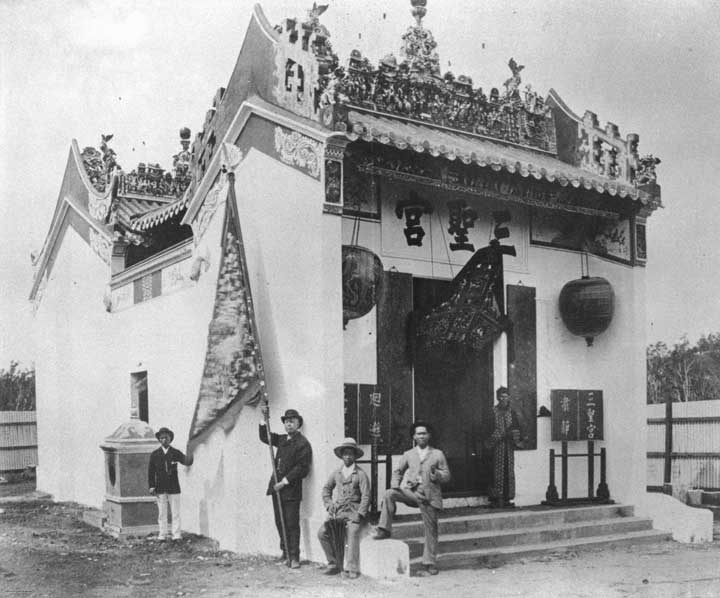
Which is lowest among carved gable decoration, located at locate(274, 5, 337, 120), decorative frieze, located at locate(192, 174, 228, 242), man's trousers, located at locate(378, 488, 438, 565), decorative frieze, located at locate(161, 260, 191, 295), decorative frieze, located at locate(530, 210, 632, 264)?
man's trousers, located at locate(378, 488, 438, 565)

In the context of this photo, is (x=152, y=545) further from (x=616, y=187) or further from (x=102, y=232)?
(x=616, y=187)

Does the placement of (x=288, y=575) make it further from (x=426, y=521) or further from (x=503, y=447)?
(x=503, y=447)

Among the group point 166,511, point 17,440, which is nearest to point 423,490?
point 166,511

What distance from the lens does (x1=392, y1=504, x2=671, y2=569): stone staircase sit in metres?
9.28

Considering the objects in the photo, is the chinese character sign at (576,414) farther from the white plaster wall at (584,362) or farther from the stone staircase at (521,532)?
the stone staircase at (521,532)

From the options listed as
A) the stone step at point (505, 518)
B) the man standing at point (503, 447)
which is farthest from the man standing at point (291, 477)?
the man standing at point (503, 447)

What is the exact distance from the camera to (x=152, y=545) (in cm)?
1119

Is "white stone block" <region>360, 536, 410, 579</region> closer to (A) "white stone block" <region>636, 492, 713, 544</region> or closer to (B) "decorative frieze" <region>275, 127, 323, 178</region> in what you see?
(B) "decorative frieze" <region>275, 127, 323, 178</region>

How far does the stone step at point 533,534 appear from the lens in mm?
9312

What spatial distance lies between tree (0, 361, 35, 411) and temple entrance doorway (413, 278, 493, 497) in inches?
681

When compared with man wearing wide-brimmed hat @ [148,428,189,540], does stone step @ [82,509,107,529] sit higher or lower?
lower

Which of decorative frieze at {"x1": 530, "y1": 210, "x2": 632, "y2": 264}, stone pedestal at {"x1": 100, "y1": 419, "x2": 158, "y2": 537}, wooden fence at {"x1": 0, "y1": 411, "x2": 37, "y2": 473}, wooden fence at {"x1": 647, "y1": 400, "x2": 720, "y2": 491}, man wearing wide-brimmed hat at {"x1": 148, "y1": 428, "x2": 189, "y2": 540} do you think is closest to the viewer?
man wearing wide-brimmed hat at {"x1": 148, "y1": 428, "x2": 189, "y2": 540}

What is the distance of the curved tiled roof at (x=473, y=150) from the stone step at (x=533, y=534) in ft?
13.0

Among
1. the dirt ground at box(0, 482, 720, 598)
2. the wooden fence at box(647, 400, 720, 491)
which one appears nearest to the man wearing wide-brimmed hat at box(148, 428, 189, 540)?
the dirt ground at box(0, 482, 720, 598)
